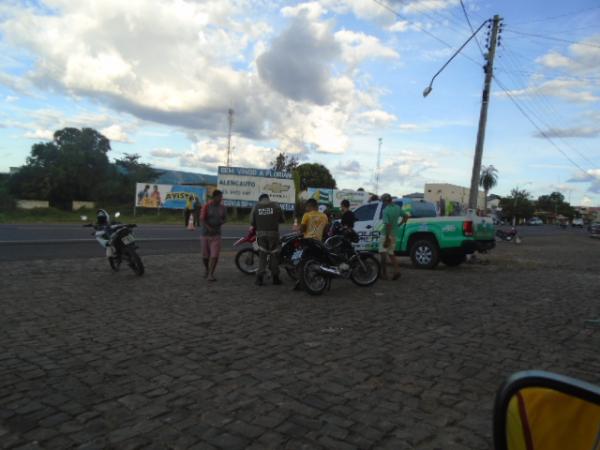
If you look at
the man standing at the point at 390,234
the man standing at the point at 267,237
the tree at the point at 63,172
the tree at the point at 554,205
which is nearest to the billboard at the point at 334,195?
the tree at the point at 63,172

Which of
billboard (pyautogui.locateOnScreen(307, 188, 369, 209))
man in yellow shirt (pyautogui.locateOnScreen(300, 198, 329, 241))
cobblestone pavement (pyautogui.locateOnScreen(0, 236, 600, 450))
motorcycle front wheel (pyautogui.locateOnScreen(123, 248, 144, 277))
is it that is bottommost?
cobblestone pavement (pyautogui.locateOnScreen(0, 236, 600, 450))

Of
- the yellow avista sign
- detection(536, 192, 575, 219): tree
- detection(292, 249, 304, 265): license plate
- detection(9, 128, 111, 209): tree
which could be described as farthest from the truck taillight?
detection(536, 192, 575, 219): tree

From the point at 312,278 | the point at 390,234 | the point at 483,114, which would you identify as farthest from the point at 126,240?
the point at 483,114

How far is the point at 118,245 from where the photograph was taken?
980 centimetres

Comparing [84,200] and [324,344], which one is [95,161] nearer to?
[84,200]

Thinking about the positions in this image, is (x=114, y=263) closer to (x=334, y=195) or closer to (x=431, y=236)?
(x=431, y=236)

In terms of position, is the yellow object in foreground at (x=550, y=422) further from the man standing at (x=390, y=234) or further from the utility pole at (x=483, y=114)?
the utility pole at (x=483, y=114)

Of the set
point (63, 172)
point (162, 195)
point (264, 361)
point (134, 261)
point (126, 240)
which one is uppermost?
point (63, 172)

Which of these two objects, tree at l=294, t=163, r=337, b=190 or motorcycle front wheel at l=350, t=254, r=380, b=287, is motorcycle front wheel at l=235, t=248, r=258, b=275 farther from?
tree at l=294, t=163, r=337, b=190

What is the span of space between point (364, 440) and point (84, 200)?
55.5 metres

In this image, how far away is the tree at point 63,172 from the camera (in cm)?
5038

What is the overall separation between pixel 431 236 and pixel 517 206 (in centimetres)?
Answer: 11216

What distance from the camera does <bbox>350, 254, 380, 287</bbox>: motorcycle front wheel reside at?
9227 mm

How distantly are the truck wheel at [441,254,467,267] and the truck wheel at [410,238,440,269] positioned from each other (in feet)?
1.90
